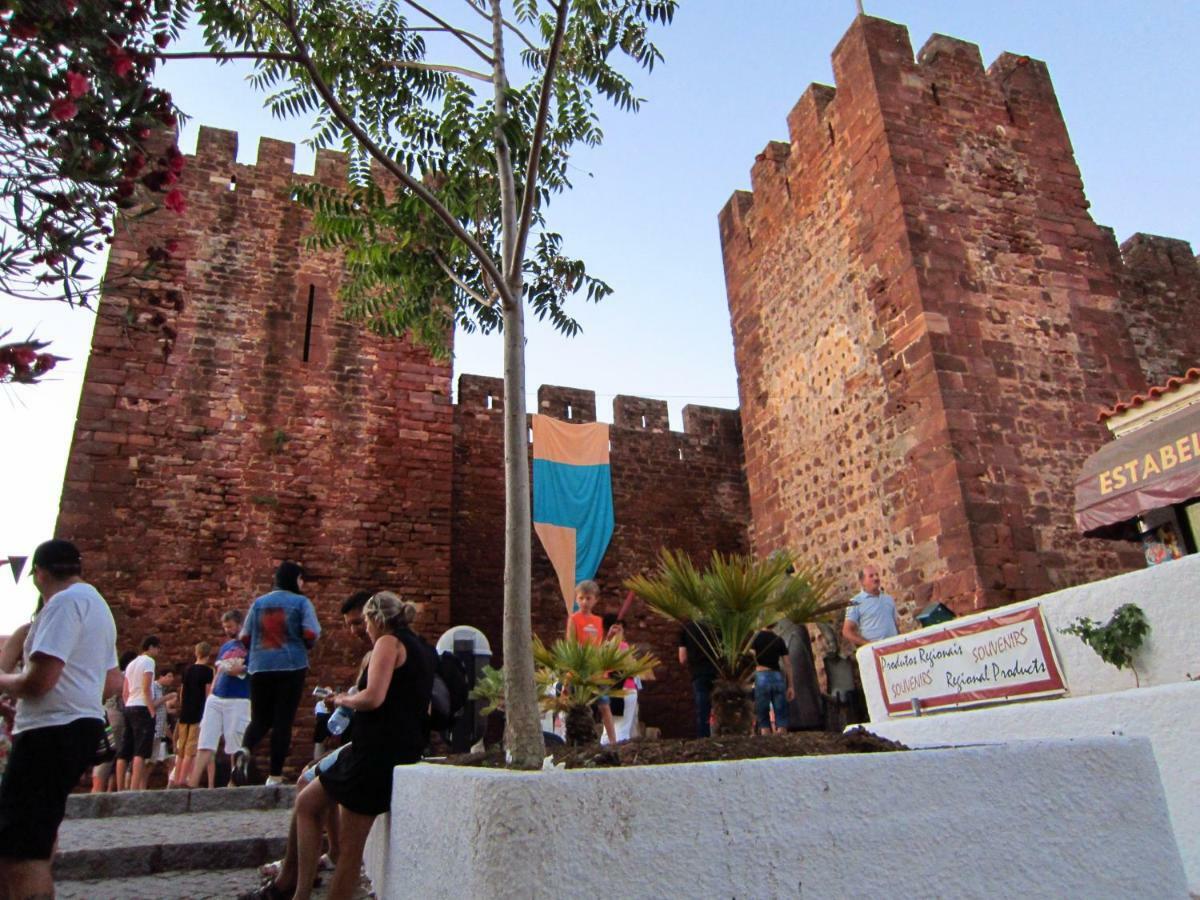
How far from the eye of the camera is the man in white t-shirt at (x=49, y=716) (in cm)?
288

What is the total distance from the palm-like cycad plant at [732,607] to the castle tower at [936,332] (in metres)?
4.54

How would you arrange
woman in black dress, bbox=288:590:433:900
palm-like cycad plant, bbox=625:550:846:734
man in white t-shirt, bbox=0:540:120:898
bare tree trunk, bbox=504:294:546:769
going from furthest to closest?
1. palm-like cycad plant, bbox=625:550:846:734
2. bare tree trunk, bbox=504:294:546:769
3. woman in black dress, bbox=288:590:433:900
4. man in white t-shirt, bbox=0:540:120:898

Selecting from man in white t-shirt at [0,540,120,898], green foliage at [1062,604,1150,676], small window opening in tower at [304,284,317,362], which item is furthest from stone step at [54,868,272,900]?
small window opening in tower at [304,284,317,362]

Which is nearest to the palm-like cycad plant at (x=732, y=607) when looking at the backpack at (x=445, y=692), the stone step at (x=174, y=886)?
the backpack at (x=445, y=692)

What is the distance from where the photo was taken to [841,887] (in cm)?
233

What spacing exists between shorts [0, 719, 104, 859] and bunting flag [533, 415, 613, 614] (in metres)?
8.90

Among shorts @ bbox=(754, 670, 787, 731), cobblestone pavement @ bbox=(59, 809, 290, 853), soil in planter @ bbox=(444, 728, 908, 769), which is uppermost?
shorts @ bbox=(754, 670, 787, 731)

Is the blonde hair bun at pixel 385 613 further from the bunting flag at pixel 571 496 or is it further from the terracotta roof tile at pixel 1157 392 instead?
the bunting flag at pixel 571 496

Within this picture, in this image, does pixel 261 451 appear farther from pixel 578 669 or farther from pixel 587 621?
pixel 578 669

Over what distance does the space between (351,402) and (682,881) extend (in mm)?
9270

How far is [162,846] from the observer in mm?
4254

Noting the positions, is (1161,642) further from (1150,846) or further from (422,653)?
(422,653)

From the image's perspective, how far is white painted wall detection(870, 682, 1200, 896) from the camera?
11.1 feet

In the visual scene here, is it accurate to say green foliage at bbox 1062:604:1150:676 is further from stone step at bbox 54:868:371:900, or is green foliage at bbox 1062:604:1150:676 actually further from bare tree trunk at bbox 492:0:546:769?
stone step at bbox 54:868:371:900
